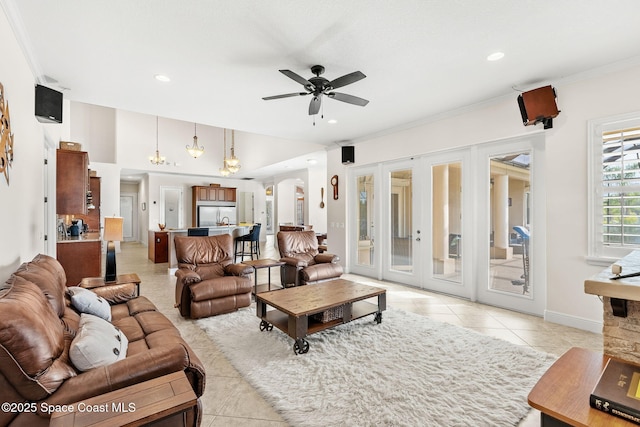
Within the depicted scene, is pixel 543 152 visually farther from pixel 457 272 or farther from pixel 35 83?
pixel 35 83

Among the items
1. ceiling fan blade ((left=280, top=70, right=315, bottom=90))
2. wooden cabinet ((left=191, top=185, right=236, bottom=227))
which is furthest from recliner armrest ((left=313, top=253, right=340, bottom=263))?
wooden cabinet ((left=191, top=185, right=236, bottom=227))

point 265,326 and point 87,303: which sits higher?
point 87,303

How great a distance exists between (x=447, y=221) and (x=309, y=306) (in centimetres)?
296

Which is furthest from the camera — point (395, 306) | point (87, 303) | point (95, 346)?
point (395, 306)

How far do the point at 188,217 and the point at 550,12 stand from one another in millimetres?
11509

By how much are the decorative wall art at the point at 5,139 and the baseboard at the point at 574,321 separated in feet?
17.3

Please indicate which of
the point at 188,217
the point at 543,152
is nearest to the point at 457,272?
the point at 543,152

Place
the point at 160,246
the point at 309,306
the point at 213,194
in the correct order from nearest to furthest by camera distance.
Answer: the point at 309,306, the point at 160,246, the point at 213,194

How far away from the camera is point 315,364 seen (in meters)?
2.49

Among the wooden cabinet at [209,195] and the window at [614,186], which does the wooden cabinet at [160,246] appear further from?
the window at [614,186]

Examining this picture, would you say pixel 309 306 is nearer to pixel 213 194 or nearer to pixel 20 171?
pixel 20 171

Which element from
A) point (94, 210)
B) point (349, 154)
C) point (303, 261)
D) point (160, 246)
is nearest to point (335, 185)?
point (349, 154)

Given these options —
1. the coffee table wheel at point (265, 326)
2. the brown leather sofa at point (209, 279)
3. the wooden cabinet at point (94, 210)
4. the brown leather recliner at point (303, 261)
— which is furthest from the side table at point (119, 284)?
the wooden cabinet at point (94, 210)

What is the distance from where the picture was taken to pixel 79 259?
436cm
